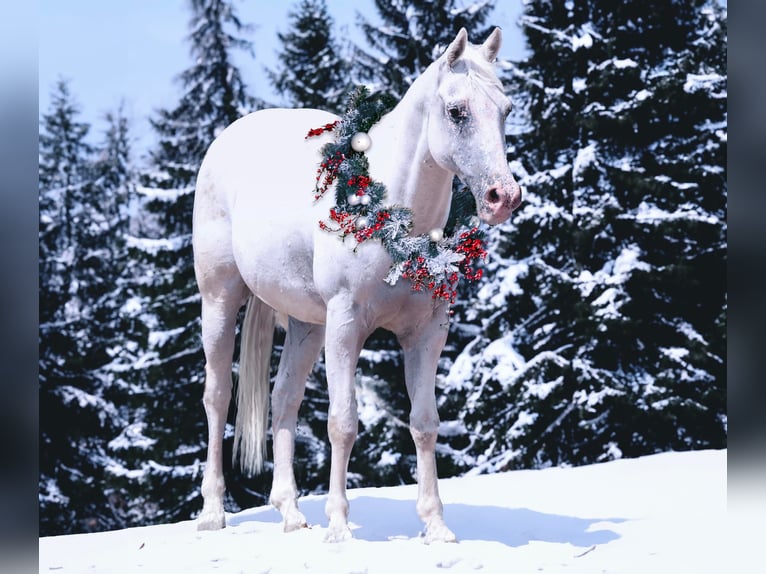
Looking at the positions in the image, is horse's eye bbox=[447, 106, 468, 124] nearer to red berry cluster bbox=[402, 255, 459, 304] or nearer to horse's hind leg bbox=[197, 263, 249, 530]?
red berry cluster bbox=[402, 255, 459, 304]

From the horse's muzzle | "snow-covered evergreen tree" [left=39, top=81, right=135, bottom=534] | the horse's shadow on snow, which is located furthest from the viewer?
"snow-covered evergreen tree" [left=39, top=81, right=135, bottom=534]

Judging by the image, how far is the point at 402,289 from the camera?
521 cm

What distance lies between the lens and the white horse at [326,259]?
4.96m

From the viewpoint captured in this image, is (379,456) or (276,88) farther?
(276,88)

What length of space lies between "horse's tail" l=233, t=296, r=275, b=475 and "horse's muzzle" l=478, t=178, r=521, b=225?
2627 millimetres

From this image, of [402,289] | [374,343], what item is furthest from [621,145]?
[402,289]

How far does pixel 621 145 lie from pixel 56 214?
1171 centimetres

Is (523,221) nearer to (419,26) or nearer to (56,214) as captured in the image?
(419,26)

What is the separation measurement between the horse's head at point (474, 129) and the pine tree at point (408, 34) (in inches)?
371

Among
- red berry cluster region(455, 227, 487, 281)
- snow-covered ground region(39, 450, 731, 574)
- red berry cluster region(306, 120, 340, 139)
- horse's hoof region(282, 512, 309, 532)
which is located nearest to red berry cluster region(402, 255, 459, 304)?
red berry cluster region(455, 227, 487, 281)

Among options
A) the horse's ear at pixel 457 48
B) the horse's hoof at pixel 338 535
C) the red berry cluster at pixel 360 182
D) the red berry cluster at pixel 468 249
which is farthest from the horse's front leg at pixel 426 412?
the horse's ear at pixel 457 48

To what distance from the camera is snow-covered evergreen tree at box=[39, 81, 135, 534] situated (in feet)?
53.2

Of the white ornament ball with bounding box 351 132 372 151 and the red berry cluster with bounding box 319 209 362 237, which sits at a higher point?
the white ornament ball with bounding box 351 132 372 151

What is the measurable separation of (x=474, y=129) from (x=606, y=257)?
10349mm
